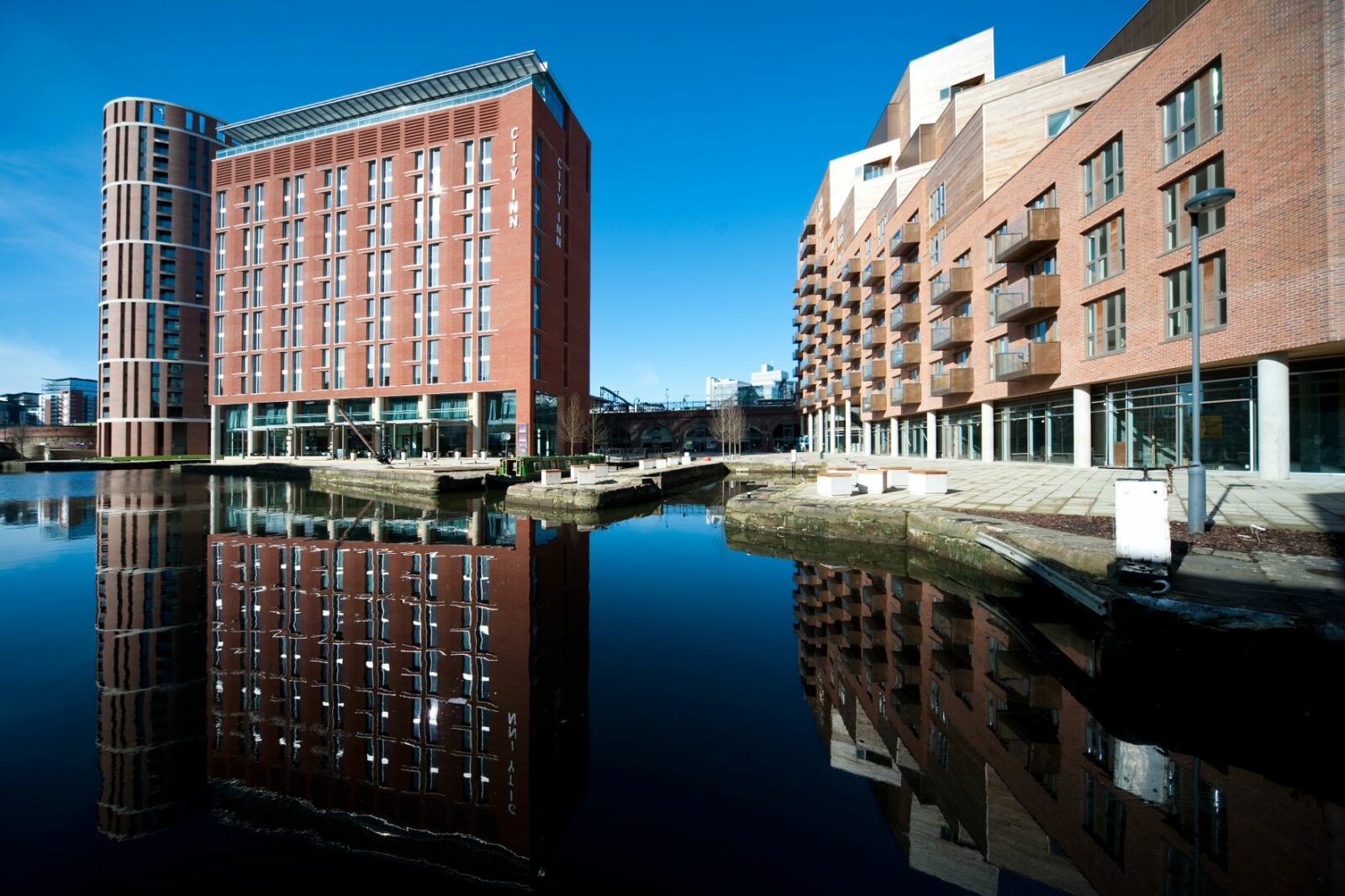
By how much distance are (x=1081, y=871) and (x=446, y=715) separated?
4873mm

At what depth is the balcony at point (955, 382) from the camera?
103 ft

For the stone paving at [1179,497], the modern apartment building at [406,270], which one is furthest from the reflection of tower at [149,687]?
the modern apartment building at [406,270]

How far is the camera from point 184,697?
231 inches

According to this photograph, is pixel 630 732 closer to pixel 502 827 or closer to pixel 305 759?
pixel 502 827

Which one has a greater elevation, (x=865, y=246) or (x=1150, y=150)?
(x=865, y=246)

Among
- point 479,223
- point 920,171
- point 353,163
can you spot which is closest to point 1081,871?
point 920,171

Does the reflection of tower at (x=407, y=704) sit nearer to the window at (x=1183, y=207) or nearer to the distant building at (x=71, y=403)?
the window at (x=1183, y=207)

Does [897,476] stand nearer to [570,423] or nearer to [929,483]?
[929,483]

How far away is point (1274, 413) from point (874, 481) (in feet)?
34.8

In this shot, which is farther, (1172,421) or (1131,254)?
(1131,254)

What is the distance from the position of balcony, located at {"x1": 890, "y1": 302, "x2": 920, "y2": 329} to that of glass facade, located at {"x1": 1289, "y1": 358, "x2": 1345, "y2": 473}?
23.0 m

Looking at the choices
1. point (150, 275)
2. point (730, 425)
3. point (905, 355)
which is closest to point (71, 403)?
point (150, 275)

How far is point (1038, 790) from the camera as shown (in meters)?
4.05

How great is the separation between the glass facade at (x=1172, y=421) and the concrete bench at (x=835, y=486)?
11218 mm
